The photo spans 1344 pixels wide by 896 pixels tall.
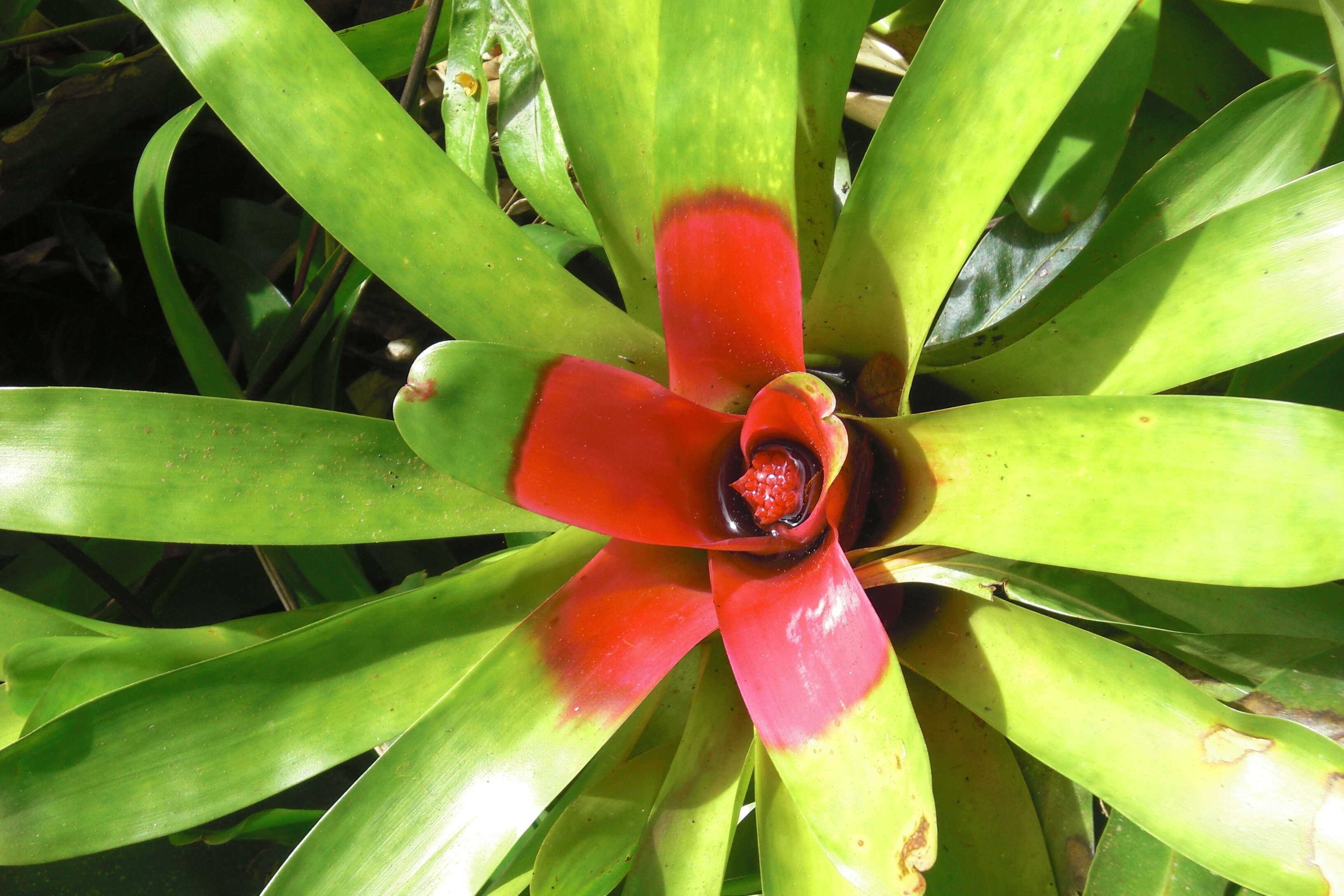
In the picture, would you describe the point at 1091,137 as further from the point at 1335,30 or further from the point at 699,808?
the point at 699,808

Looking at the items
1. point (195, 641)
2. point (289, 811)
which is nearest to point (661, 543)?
point (195, 641)

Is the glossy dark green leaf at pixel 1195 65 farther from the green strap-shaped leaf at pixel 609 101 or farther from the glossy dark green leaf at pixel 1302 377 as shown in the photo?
the green strap-shaped leaf at pixel 609 101

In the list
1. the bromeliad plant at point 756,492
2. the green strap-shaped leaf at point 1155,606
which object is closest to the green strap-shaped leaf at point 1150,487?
the bromeliad plant at point 756,492

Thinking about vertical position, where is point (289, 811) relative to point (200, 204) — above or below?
below

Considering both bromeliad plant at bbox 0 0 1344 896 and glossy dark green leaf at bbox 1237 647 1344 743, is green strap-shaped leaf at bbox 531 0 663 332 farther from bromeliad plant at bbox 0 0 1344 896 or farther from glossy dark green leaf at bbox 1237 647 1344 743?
glossy dark green leaf at bbox 1237 647 1344 743

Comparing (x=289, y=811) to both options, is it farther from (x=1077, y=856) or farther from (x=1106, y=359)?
(x=1106, y=359)

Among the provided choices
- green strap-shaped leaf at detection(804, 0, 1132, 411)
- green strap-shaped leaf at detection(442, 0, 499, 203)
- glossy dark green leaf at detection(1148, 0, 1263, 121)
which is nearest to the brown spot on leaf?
green strap-shaped leaf at detection(804, 0, 1132, 411)
